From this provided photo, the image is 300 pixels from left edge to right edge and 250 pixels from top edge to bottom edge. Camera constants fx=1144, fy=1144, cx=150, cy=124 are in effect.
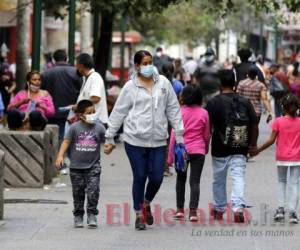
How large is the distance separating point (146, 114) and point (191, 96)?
1028mm

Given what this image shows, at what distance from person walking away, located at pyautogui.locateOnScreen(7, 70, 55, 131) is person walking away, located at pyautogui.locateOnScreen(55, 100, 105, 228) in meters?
3.77

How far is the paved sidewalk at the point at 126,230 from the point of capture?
10.8m

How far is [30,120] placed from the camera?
1570 cm

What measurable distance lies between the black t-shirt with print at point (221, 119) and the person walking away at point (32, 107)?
3.92m

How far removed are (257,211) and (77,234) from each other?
2.77m

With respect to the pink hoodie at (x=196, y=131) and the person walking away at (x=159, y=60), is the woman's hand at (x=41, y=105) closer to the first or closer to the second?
the pink hoodie at (x=196, y=131)

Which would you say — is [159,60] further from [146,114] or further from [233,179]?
[146,114]

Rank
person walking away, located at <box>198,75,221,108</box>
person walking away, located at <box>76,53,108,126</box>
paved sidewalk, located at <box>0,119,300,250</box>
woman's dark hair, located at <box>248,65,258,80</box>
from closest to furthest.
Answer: paved sidewalk, located at <box>0,119,300,250</box>, person walking away, located at <box>76,53,108,126</box>, woman's dark hair, located at <box>248,65,258,80</box>, person walking away, located at <box>198,75,221,108</box>

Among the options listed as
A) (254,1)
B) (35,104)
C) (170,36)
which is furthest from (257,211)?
(170,36)

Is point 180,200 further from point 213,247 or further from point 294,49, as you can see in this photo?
point 294,49

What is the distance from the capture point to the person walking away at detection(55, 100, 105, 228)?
38.9ft

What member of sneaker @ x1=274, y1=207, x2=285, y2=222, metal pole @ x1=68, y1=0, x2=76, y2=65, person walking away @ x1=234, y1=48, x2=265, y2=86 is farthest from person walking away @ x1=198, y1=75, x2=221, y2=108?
sneaker @ x1=274, y1=207, x2=285, y2=222

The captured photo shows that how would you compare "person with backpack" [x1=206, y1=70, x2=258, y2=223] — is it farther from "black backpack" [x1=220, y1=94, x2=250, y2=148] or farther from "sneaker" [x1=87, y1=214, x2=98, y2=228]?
"sneaker" [x1=87, y1=214, x2=98, y2=228]

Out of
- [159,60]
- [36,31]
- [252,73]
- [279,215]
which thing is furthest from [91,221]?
A: [159,60]
